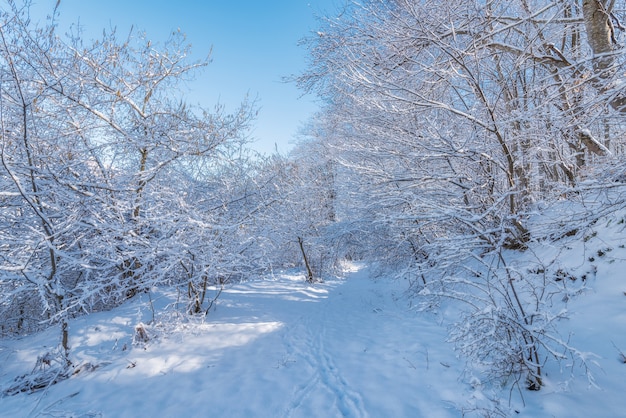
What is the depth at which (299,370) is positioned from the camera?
12.9 ft

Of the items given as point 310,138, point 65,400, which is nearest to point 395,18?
point 65,400

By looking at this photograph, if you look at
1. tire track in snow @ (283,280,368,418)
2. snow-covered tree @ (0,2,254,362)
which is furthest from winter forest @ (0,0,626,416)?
tire track in snow @ (283,280,368,418)

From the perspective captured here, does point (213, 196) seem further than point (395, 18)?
Yes

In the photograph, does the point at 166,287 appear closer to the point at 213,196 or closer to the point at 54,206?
the point at 213,196

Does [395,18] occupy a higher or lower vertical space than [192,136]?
higher

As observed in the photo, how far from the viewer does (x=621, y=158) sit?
2.71 metres

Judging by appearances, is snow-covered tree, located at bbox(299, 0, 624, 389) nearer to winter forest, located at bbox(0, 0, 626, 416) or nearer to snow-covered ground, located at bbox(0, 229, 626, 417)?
winter forest, located at bbox(0, 0, 626, 416)

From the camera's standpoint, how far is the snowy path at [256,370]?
3.05 m

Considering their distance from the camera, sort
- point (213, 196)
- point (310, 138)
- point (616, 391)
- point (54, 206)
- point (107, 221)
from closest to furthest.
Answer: point (616, 391), point (54, 206), point (107, 221), point (213, 196), point (310, 138)

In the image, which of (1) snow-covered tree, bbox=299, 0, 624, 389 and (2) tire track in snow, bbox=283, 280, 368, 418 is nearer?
(2) tire track in snow, bbox=283, 280, 368, 418

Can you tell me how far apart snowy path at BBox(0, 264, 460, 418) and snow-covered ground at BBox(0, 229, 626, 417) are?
2cm

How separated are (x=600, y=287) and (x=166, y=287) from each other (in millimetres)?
8208

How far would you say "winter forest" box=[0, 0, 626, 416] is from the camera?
2.90 metres

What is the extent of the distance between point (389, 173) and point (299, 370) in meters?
3.74
